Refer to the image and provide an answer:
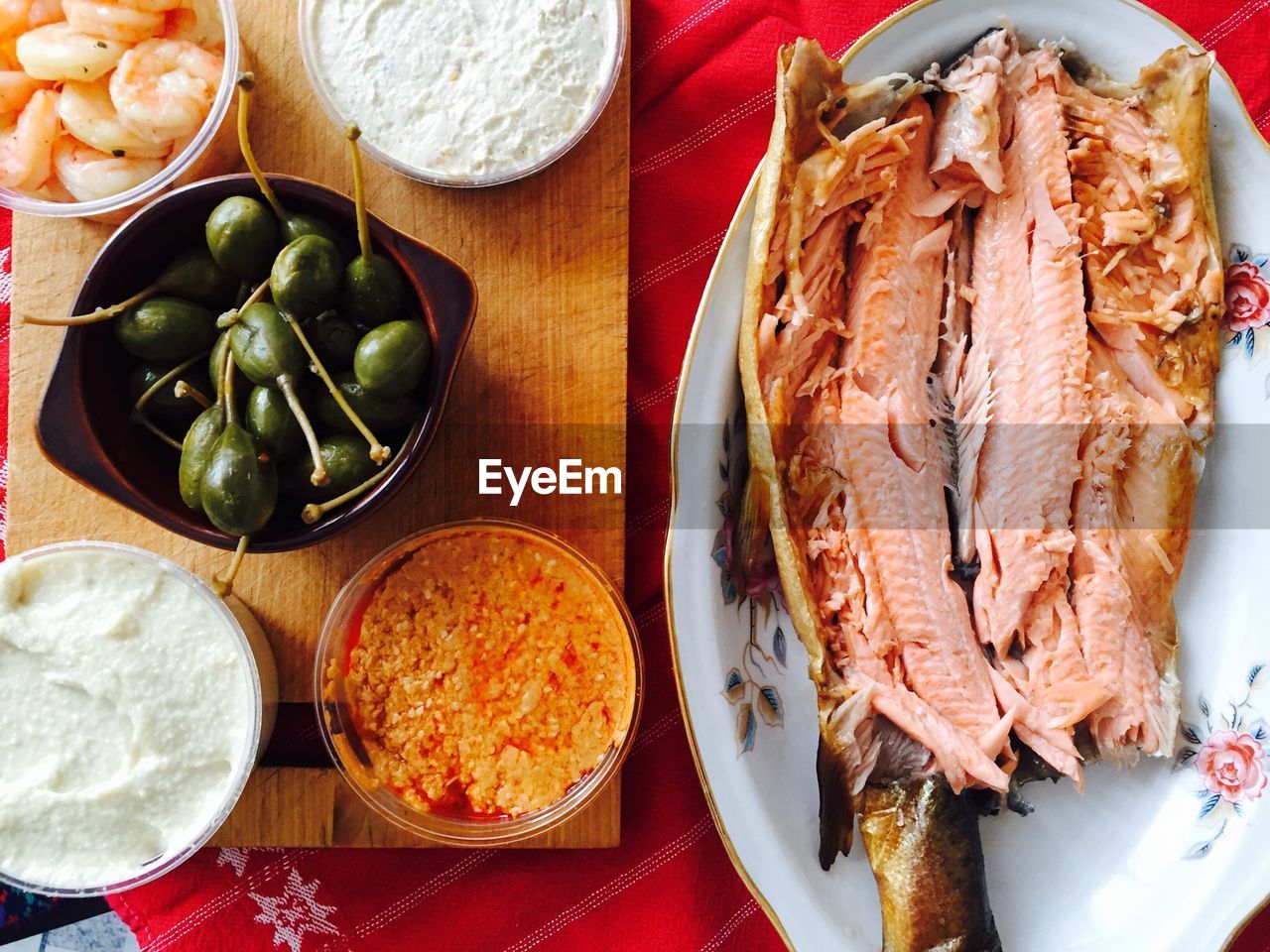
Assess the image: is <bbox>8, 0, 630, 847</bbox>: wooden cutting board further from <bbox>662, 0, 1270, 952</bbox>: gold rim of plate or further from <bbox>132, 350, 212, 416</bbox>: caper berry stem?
<bbox>132, 350, 212, 416</bbox>: caper berry stem

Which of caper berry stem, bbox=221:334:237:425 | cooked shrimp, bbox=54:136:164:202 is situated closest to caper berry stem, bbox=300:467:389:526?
caper berry stem, bbox=221:334:237:425

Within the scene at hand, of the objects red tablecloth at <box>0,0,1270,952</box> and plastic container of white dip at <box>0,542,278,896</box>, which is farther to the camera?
red tablecloth at <box>0,0,1270,952</box>

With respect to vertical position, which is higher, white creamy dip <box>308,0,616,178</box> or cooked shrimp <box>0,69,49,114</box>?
white creamy dip <box>308,0,616,178</box>

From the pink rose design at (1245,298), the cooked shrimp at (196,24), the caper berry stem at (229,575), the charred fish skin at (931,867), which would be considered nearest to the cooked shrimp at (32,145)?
the cooked shrimp at (196,24)

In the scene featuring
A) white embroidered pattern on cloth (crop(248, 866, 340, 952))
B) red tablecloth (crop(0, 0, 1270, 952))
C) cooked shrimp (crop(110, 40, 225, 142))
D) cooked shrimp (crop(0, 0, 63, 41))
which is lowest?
white embroidered pattern on cloth (crop(248, 866, 340, 952))

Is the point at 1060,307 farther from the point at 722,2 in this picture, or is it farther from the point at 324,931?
the point at 324,931

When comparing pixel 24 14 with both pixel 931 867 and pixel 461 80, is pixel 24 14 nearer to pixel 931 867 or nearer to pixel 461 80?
pixel 461 80

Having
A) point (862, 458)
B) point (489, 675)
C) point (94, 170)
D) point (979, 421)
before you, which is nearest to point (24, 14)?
point (94, 170)
